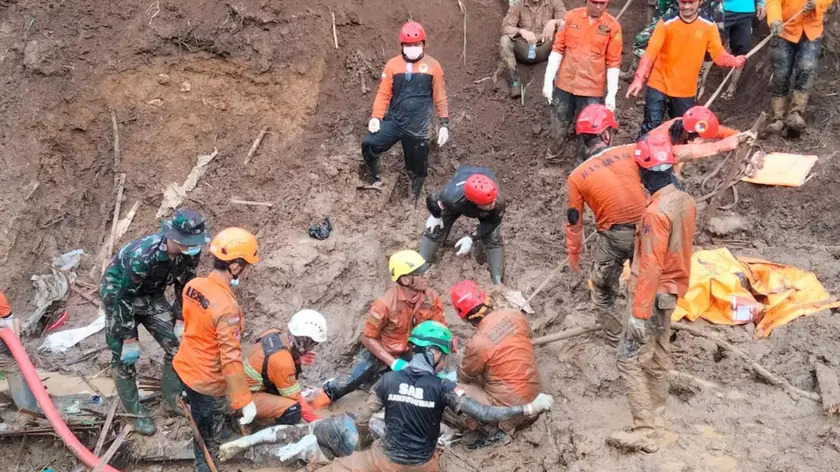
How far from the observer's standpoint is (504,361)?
5699mm

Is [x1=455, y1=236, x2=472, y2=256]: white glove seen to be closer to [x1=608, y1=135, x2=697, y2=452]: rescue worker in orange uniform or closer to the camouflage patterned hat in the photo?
[x1=608, y1=135, x2=697, y2=452]: rescue worker in orange uniform

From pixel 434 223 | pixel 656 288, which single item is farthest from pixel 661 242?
pixel 434 223

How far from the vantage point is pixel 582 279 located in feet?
24.4

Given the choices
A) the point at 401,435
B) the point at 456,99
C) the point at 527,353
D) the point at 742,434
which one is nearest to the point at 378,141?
the point at 456,99

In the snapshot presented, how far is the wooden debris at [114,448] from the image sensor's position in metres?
5.87

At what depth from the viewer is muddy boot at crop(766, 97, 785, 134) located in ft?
26.7

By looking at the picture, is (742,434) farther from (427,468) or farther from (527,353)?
(427,468)

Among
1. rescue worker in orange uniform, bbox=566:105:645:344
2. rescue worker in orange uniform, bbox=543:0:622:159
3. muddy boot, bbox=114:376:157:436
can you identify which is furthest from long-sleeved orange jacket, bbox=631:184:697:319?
muddy boot, bbox=114:376:157:436

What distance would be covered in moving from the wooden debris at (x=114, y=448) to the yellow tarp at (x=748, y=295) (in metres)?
4.57

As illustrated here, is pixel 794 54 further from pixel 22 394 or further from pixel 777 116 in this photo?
pixel 22 394

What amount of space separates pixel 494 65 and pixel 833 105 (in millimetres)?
3778

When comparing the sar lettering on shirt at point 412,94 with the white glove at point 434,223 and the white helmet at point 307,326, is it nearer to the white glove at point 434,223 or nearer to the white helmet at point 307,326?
the white glove at point 434,223

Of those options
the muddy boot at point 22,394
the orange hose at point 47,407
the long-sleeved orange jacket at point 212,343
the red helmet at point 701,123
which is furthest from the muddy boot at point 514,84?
the muddy boot at point 22,394

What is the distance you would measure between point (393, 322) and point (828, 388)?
3229mm
